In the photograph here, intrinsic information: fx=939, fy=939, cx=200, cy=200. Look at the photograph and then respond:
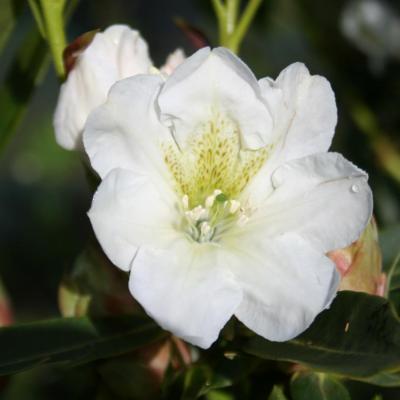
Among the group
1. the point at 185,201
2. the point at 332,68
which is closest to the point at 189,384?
the point at 185,201

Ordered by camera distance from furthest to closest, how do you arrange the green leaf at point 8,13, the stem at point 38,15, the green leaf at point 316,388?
the green leaf at point 8,13, the stem at point 38,15, the green leaf at point 316,388

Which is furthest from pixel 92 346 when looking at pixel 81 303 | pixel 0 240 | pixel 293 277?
pixel 0 240

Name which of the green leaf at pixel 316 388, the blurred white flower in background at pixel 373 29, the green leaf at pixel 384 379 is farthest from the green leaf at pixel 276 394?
the blurred white flower in background at pixel 373 29

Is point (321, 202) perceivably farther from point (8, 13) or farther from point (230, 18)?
point (8, 13)

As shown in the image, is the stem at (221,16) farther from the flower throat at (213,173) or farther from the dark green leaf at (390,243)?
the dark green leaf at (390,243)

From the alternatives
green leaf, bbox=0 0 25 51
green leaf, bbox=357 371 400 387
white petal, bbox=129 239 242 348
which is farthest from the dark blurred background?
green leaf, bbox=357 371 400 387
